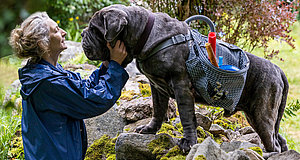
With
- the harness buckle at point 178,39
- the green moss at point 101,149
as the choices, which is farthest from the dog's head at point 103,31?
the green moss at point 101,149

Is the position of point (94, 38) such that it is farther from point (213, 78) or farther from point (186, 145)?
point (186, 145)

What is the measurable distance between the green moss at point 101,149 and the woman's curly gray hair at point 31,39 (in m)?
1.48

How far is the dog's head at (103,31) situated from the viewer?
231cm

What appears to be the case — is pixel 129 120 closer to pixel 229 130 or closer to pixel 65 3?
pixel 229 130

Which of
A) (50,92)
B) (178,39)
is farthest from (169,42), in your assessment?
(50,92)

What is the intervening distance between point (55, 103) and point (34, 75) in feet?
0.92

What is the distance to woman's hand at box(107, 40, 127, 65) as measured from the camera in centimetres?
246

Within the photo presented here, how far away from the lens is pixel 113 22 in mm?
2311

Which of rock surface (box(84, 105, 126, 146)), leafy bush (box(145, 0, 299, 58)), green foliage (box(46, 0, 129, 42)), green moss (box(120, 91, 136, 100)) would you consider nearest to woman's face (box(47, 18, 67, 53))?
rock surface (box(84, 105, 126, 146))

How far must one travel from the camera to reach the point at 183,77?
2.56 m

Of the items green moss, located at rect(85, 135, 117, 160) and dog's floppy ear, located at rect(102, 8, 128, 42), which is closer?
dog's floppy ear, located at rect(102, 8, 128, 42)

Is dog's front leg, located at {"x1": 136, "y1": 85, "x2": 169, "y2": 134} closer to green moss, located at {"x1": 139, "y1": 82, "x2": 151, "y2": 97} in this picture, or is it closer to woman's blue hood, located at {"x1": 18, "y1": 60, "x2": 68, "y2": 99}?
woman's blue hood, located at {"x1": 18, "y1": 60, "x2": 68, "y2": 99}

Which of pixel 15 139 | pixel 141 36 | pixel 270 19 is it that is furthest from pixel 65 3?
pixel 141 36

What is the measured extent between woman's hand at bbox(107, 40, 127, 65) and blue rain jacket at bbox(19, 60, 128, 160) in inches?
1.9
